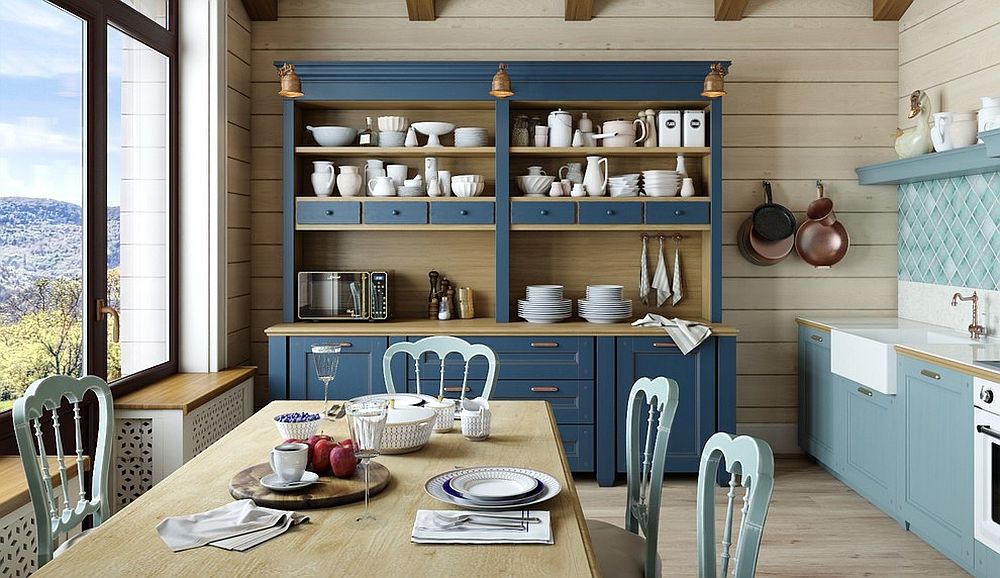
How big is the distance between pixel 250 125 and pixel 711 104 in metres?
2.51

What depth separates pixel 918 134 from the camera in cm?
415

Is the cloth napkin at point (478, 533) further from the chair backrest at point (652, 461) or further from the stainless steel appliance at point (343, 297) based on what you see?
the stainless steel appliance at point (343, 297)

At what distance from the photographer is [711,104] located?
4465 mm

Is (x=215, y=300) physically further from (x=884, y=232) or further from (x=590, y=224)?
(x=884, y=232)

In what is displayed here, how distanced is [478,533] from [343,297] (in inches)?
121

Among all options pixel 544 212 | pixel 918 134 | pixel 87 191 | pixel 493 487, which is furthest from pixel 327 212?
pixel 918 134

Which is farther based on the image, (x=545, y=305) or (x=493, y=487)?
(x=545, y=305)

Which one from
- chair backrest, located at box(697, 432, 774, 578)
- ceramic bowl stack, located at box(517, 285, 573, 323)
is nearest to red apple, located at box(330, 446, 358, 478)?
chair backrest, located at box(697, 432, 774, 578)

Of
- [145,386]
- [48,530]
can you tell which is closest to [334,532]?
[48,530]

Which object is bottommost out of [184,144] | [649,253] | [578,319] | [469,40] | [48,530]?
[48,530]

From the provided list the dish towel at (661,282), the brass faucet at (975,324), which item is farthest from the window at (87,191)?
the brass faucet at (975,324)

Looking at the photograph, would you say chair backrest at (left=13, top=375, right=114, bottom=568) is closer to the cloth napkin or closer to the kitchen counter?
the cloth napkin

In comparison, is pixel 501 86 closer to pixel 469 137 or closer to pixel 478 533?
pixel 469 137

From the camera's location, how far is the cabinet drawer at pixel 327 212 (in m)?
4.48
